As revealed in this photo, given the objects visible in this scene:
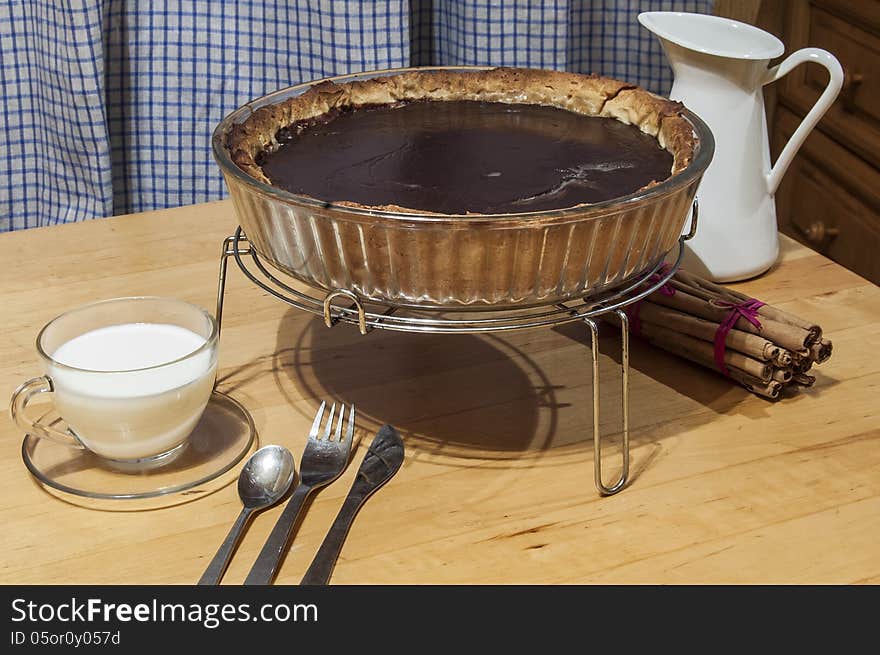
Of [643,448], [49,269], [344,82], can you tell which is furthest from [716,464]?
[49,269]

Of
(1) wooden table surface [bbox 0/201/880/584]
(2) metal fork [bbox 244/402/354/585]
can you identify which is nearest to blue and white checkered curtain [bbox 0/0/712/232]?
(1) wooden table surface [bbox 0/201/880/584]

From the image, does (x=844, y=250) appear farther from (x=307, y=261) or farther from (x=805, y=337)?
(x=307, y=261)

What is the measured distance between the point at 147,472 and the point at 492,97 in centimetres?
64

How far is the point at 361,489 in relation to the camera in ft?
2.85

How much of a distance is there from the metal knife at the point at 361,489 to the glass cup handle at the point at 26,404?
277 mm

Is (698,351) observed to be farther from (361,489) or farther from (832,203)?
(832,203)

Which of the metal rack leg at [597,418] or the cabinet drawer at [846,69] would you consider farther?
the cabinet drawer at [846,69]

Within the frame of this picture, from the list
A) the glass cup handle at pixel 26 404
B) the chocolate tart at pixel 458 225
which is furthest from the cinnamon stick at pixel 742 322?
the glass cup handle at pixel 26 404

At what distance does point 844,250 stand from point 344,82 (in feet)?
4.73

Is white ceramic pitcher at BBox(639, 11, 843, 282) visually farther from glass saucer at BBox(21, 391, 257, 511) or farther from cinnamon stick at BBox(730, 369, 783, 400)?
glass saucer at BBox(21, 391, 257, 511)

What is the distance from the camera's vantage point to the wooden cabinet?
2.06 metres

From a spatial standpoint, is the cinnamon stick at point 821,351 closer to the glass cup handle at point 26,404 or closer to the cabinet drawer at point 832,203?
the glass cup handle at point 26,404

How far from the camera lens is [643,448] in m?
0.94

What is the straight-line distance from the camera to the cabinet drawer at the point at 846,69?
204 centimetres
